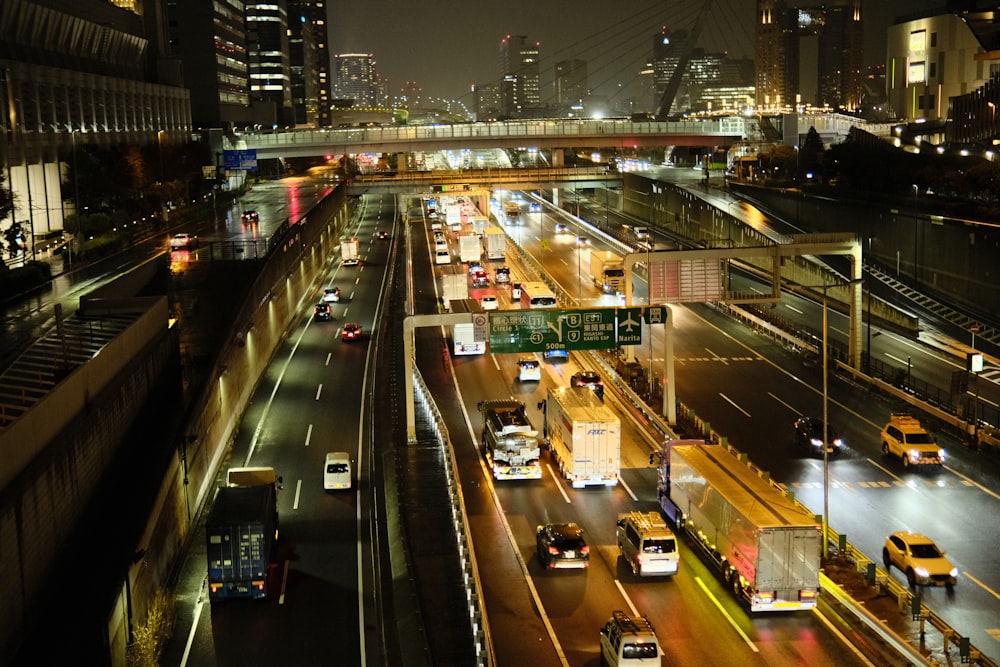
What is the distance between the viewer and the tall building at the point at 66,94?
65.4 metres

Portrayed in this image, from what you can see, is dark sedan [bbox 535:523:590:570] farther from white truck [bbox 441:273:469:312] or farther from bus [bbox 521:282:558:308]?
white truck [bbox 441:273:469:312]

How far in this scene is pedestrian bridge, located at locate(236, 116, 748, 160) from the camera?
103875mm

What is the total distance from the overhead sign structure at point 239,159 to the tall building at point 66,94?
5.94 meters

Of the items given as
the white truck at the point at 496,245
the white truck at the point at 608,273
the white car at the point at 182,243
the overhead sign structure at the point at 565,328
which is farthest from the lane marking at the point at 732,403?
the white truck at the point at 496,245

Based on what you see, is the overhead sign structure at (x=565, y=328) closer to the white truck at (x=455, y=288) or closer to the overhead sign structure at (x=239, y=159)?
the white truck at (x=455, y=288)

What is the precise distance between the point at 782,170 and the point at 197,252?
231ft

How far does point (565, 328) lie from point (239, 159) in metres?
71.9

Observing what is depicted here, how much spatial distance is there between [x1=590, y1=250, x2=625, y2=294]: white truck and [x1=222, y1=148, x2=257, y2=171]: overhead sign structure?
43.6 m

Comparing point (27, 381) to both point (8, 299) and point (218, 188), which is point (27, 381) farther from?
point (218, 188)

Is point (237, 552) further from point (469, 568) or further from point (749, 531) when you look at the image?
point (749, 531)

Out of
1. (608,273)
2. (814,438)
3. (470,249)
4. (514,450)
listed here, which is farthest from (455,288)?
(514,450)

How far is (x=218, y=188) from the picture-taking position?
110 metres

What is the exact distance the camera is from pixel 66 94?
246ft

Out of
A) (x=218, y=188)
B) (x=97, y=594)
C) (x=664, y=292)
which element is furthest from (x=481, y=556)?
(x=218, y=188)
